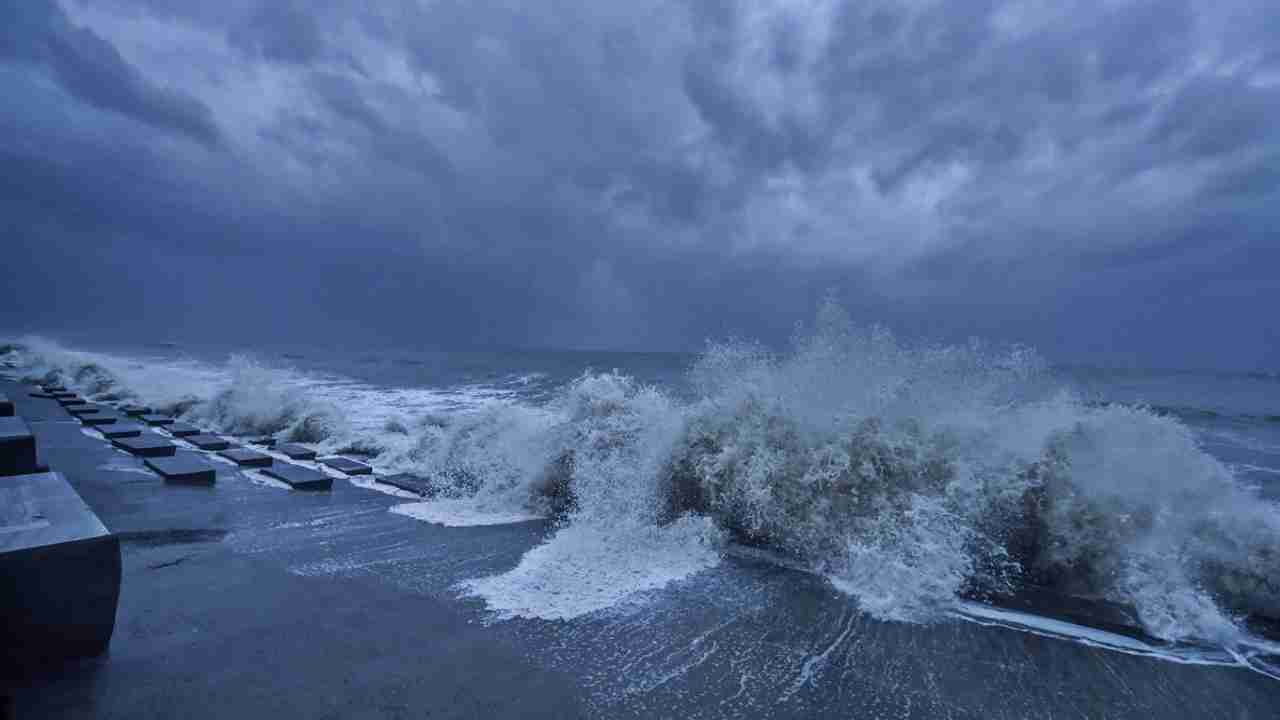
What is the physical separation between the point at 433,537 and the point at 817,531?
3.66m

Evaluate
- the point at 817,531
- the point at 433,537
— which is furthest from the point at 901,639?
the point at 433,537

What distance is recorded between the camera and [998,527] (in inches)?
209

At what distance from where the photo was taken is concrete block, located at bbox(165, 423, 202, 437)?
10.5m

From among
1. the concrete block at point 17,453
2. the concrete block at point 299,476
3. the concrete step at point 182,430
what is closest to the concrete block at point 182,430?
the concrete step at point 182,430

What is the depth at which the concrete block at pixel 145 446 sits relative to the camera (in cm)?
824

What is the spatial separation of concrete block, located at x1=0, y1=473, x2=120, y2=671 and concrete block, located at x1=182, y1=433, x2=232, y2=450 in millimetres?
7136

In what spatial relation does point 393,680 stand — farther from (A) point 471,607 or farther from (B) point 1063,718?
(B) point 1063,718

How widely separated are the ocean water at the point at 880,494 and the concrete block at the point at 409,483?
0.20 meters

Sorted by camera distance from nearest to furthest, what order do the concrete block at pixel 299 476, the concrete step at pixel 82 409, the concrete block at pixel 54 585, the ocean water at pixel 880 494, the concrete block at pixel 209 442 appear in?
the concrete block at pixel 54 585 < the ocean water at pixel 880 494 < the concrete block at pixel 299 476 < the concrete block at pixel 209 442 < the concrete step at pixel 82 409

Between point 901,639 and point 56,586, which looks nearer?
point 56,586

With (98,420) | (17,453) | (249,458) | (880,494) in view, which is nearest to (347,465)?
(249,458)

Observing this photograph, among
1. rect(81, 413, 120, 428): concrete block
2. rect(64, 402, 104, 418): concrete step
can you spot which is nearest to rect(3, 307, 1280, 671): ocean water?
rect(81, 413, 120, 428): concrete block

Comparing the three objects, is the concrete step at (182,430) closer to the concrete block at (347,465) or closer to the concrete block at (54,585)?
the concrete block at (347,465)

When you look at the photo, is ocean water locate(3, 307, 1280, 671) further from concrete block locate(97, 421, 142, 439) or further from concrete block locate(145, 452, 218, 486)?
concrete block locate(97, 421, 142, 439)
